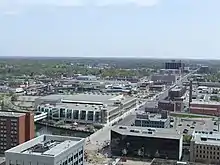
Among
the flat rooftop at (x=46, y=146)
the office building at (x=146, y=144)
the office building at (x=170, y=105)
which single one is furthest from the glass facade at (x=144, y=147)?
the office building at (x=170, y=105)

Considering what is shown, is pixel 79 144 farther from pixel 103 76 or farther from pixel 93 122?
pixel 103 76

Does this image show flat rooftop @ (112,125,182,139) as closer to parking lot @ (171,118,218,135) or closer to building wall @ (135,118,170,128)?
building wall @ (135,118,170,128)

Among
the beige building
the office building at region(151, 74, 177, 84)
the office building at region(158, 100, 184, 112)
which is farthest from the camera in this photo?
the office building at region(151, 74, 177, 84)

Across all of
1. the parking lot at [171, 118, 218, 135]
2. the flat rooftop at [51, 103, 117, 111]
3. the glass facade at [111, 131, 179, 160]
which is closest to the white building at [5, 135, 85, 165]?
the glass facade at [111, 131, 179, 160]

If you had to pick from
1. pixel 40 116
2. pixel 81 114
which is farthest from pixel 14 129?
pixel 81 114

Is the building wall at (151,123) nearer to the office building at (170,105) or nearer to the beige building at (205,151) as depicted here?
the beige building at (205,151)
